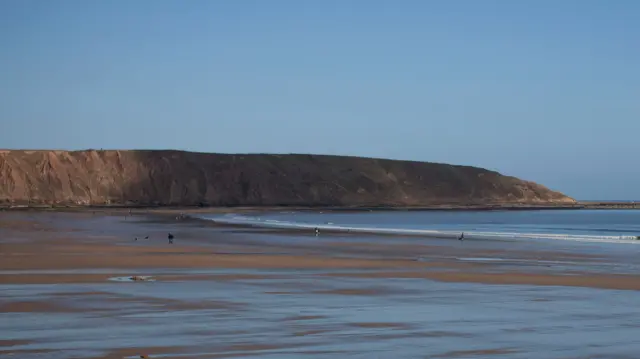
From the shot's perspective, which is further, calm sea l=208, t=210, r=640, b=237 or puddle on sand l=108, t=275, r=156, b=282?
calm sea l=208, t=210, r=640, b=237

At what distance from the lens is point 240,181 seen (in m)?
174

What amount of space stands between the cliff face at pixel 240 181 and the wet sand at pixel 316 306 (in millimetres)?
130922

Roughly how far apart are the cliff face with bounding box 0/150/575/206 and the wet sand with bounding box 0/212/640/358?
130922mm

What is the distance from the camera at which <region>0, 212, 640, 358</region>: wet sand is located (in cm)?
1237

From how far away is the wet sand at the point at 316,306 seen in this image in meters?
12.4

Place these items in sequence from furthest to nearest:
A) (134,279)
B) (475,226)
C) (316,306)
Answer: (475,226), (134,279), (316,306)

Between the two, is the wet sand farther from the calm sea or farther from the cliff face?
the cliff face

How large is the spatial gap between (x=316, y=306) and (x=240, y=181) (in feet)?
518

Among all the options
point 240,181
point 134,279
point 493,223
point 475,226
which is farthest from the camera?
point 240,181

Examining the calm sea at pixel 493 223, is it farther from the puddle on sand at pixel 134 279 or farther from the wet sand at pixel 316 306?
the puddle on sand at pixel 134 279

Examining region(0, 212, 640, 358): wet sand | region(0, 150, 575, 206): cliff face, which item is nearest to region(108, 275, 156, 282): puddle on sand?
region(0, 212, 640, 358): wet sand

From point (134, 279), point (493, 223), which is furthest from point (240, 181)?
point (134, 279)

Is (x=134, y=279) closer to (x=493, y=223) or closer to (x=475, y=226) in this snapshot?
(x=475, y=226)

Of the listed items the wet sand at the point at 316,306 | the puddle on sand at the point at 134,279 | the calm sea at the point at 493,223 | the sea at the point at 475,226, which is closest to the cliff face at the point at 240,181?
the calm sea at the point at 493,223
